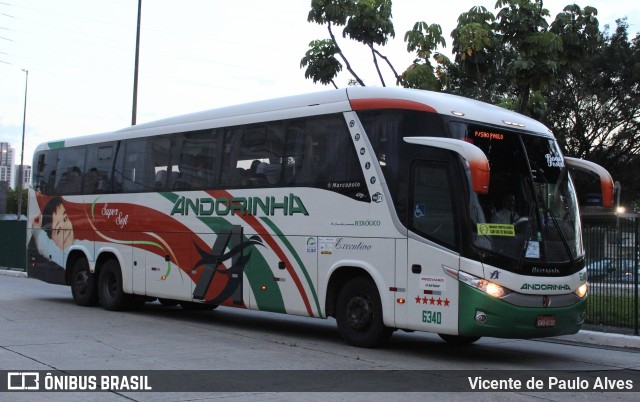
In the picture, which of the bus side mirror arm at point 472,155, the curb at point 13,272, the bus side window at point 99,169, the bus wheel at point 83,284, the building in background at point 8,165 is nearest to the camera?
the bus side mirror arm at point 472,155

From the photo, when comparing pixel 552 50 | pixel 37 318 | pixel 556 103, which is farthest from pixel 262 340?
pixel 556 103

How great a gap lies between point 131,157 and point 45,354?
6.90m

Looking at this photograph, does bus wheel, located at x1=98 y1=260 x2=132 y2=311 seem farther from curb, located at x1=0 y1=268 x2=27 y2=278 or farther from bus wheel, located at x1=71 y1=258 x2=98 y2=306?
curb, located at x1=0 y1=268 x2=27 y2=278

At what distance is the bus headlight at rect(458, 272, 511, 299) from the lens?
9758mm

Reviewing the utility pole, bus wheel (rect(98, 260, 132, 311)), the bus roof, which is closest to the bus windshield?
the bus roof

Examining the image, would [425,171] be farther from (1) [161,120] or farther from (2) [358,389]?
(1) [161,120]

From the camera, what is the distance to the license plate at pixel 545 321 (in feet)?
32.7

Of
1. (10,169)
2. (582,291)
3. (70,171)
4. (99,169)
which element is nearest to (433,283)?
(582,291)

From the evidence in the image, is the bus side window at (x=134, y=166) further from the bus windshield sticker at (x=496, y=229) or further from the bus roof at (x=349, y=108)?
the bus windshield sticker at (x=496, y=229)

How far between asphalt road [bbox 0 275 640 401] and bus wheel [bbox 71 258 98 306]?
1.59 meters

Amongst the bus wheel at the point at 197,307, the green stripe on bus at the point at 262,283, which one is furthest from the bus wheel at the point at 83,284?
the green stripe on bus at the point at 262,283

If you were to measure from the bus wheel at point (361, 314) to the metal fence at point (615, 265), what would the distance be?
5002mm

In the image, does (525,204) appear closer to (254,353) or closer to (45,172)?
(254,353)

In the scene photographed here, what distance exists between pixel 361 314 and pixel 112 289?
741 cm
